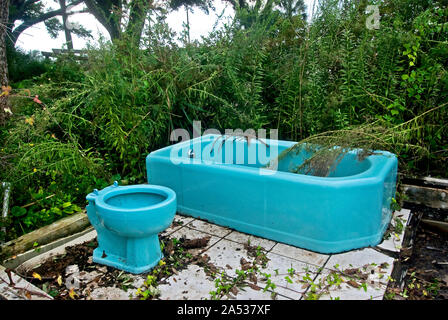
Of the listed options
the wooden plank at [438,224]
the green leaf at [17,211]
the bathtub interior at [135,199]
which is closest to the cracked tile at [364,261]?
the wooden plank at [438,224]

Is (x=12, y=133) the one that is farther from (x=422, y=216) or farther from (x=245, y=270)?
(x=422, y=216)

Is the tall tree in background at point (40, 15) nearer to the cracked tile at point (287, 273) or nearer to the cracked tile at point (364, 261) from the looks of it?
the cracked tile at point (287, 273)

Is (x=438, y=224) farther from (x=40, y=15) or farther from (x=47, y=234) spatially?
(x=40, y=15)

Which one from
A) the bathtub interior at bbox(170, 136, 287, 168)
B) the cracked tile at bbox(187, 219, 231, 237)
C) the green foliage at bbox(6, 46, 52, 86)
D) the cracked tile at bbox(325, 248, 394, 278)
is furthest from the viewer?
the green foliage at bbox(6, 46, 52, 86)

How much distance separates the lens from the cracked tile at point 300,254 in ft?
7.07

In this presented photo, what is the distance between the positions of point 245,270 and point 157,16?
263 centimetres

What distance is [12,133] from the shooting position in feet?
9.16

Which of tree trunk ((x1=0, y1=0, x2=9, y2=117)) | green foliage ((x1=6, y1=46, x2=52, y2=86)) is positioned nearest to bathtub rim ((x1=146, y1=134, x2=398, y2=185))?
tree trunk ((x1=0, y1=0, x2=9, y2=117))

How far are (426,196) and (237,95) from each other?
71.7 inches

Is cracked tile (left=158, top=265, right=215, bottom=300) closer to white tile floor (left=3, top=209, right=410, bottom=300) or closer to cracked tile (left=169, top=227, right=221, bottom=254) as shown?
white tile floor (left=3, top=209, right=410, bottom=300)

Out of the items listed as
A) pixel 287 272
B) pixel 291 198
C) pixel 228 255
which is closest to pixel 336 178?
pixel 291 198

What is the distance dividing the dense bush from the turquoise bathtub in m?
0.41

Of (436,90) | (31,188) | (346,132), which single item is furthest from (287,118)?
(31,188)

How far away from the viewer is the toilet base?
202 cm
